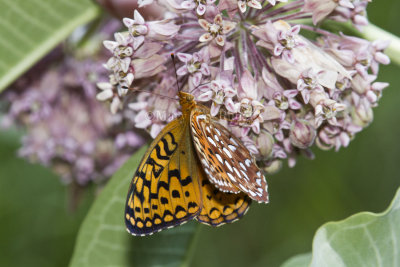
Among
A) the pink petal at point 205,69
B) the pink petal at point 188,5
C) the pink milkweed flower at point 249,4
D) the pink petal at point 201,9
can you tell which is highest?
the pink petal at point 188,5

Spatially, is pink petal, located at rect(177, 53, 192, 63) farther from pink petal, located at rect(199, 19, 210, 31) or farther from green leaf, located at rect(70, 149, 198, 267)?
green leaf, located at rect(70, 149, 198, 267)

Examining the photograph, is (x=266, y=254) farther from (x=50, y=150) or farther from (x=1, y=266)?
(x=50, y=150)

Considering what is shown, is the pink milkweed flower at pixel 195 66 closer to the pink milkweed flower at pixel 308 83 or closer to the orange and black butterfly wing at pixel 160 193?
the orange and black butterfly wing at pixel 160 193

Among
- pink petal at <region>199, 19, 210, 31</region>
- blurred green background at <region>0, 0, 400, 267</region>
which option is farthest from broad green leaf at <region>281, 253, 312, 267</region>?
blurred green background at <region>0, 0, 400, 267</region>

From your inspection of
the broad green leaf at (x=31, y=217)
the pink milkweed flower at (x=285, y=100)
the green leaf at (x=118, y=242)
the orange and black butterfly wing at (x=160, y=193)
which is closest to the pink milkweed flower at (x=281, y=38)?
the pink milkweed flower at (x=285, y=100)

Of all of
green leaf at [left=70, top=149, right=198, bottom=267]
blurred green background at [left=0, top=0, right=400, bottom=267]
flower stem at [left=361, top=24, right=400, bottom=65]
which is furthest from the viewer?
blurred green background at [left=0, top=0, right=400, bottom=267]

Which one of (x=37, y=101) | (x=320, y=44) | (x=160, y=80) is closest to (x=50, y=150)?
(x=37, y=101)
